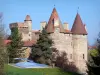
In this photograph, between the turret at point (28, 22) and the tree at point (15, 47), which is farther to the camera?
the turret at point (28, 22)

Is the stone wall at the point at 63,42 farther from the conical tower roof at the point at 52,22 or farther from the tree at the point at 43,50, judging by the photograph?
the tree at the point at 43,50

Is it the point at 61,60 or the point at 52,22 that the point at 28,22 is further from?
the point at 61,60

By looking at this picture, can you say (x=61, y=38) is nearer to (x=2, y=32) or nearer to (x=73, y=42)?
(x=73, y=42)

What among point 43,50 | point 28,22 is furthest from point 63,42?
point 28,22

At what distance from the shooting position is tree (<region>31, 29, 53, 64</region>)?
51219 millimetres

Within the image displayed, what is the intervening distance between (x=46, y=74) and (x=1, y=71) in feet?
33.4

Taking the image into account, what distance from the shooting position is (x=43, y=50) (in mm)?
51531

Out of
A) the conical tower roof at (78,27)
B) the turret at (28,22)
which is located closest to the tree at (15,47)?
the conical tower roof at (78,27)

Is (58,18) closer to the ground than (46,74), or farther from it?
farther from it

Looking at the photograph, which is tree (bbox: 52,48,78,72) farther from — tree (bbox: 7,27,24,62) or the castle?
tree (bbox: 7,27,24,62)

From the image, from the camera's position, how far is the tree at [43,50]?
51219 mm

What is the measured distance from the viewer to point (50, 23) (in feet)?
191

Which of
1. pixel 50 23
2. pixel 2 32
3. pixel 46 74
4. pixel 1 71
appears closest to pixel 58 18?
pixel 50 23

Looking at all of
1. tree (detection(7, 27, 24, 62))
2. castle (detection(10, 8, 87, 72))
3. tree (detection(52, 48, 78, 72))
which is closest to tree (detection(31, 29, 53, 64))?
tree (detection(52, 48, 78, 72))
